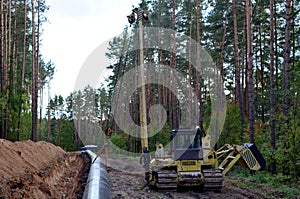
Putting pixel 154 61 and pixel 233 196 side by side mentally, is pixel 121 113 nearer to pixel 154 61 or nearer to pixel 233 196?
pixel 154 61

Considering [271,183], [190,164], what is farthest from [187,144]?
[271,183]

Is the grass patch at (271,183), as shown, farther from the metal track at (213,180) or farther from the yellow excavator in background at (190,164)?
the metal track at (213,180)

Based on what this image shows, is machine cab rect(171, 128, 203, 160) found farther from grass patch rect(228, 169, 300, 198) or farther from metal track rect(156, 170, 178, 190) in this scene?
grass patch rect(228, 169, 300, 198)

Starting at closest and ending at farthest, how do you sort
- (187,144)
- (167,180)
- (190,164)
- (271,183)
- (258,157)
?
(167,180)
(190,164)
(258,157)
(187,144)
(271,183)

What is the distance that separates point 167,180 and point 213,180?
1.29 m

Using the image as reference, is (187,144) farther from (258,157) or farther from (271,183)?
(271,183)

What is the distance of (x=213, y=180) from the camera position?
10234mm

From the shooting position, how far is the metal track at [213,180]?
33.6ft

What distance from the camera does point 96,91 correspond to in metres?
78.8

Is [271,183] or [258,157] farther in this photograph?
[271,183]

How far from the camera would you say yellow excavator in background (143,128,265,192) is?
10.3 meters

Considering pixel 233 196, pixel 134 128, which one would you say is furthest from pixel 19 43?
pixel 233 196

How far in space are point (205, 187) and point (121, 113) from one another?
46184mm

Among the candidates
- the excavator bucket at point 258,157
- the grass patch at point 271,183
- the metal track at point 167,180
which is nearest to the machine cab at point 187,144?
the metal track at point 167,180
